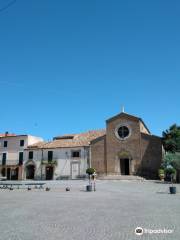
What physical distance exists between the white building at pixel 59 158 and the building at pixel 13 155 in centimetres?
121

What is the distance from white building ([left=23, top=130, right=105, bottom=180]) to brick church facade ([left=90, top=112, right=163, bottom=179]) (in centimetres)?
216

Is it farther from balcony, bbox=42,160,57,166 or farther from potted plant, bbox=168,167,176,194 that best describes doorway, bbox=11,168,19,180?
potted plant, bbox=168,167,176,194

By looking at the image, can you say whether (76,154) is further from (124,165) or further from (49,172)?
(124,165)

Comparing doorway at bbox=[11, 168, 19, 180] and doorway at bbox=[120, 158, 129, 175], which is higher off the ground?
doorway at bbox=[120, 158, 129, 175]

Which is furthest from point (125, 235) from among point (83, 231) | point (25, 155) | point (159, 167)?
point (25, 155)

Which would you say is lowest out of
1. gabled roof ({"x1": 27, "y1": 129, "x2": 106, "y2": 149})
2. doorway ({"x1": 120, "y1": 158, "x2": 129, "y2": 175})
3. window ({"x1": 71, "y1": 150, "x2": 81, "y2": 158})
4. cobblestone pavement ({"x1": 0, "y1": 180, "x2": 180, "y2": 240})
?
cobblestone pavement ({"x1": 0, "y1": 180, "x2": 180, "y2": 240})

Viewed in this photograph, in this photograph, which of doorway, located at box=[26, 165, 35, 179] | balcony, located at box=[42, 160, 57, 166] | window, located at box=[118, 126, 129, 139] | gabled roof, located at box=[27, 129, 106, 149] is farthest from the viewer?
doorway, located at box=[26, 165, 35, 179]

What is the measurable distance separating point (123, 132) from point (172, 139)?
787 centimetres

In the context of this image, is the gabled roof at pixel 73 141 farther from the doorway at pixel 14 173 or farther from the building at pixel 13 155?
the doorway at pixel 14 173

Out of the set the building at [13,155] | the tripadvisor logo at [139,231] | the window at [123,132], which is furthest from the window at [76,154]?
the tripadvisor logo at [139,231]

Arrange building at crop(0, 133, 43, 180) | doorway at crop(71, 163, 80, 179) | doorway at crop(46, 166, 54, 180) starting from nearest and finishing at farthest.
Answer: doorway at crop(71, 163, 80, 179), doorway at crop(46, 166, 54, 180), building at crop(0, 133, 43, 180)

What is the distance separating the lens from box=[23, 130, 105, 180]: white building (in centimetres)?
4928

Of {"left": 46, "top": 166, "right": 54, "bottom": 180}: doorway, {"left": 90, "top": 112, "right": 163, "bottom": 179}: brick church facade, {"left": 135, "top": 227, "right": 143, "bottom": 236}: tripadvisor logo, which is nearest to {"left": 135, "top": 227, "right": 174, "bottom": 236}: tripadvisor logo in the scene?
{"left": 135, "top": 227, "right": 143, "bottom": 236}: tripadvisor logo

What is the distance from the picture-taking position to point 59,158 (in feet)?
167
